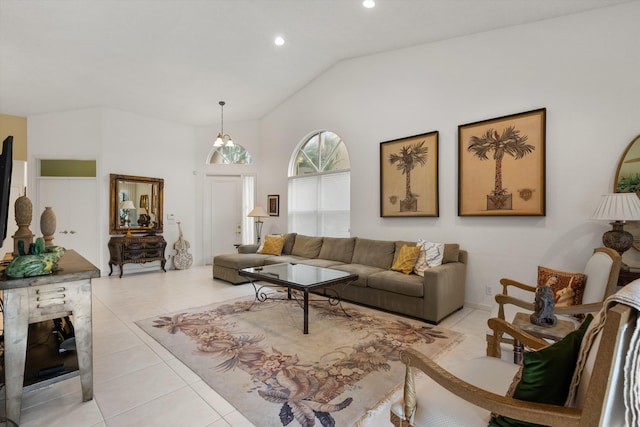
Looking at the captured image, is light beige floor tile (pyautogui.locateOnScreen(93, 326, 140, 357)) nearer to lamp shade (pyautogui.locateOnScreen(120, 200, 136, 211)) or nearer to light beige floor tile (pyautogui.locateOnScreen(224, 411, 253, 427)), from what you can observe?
light beige floor tile (pyautogui.locateOnScreen(224, 411, 253, 427))

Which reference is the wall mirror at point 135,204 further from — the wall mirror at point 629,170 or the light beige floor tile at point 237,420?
the wall mirror at point 629,170

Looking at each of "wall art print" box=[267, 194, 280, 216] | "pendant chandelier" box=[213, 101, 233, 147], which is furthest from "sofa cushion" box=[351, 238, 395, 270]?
"pendant chandelier" box=[213, 101, 233, 147]

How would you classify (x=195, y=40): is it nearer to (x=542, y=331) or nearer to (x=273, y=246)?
(x=273, y=246)

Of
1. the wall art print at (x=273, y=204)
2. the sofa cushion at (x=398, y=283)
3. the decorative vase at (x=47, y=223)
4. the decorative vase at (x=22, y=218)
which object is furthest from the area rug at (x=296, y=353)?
the wall art print at (x=273, y=204)

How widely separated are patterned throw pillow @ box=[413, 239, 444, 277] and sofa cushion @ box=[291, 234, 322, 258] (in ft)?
6.73

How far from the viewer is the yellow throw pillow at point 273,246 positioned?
5.75 metres

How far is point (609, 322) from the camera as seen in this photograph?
811mm

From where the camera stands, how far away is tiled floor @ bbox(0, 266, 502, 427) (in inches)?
73.2

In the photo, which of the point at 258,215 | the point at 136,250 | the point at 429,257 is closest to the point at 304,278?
the point at 429,257

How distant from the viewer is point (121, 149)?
628cm

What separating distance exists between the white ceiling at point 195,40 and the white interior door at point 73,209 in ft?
4.51

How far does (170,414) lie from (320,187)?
4587 millimetres

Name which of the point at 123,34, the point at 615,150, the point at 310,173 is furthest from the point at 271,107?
the point at 615,150

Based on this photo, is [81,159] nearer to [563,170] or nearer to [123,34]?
[123,34]
